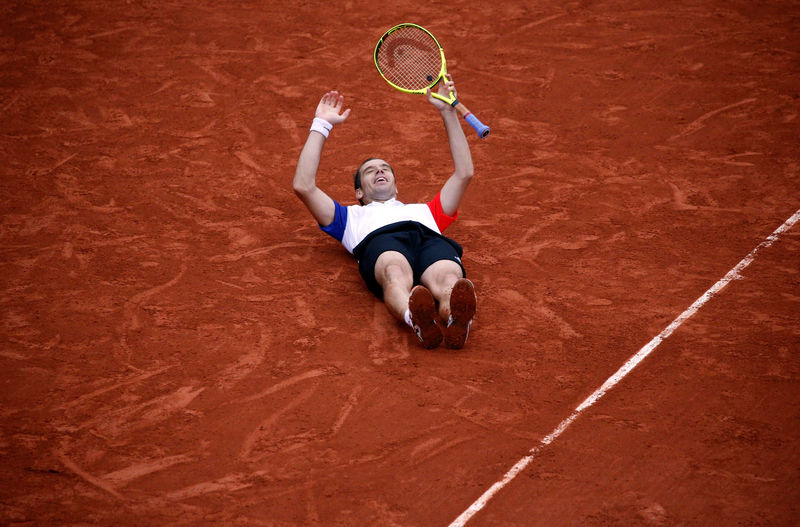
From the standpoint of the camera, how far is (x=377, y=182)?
272 inches

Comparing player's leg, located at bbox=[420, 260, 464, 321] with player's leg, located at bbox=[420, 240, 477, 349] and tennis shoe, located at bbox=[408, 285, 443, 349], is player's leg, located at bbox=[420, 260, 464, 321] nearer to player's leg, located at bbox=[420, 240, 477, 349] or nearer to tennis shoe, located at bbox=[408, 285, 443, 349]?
player's leg, located at bbox=[420, 240, 477, 349]

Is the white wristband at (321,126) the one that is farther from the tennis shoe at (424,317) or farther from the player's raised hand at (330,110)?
the tennis shoe at (424,317)

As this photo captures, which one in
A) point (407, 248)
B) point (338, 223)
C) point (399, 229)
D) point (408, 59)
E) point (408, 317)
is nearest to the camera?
point (408, 317)

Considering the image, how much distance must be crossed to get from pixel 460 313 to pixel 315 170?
166 cm

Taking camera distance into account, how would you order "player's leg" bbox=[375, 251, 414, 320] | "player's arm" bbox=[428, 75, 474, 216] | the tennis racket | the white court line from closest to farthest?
the white court line
"player's leg" bbox=[375, 251, 414, 320]
"player's arm" bbox=[428, 75, 474, 216]
the tennis racket

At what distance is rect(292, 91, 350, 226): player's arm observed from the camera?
6539 millimetres

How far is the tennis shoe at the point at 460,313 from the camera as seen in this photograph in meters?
5.64

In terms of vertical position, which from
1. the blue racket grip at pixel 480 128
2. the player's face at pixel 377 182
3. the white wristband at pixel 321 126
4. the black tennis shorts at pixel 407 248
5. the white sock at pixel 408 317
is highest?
the white wristband at pixel 321 126

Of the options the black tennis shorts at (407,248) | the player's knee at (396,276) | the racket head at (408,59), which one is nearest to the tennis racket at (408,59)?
the racket head at (408,59)

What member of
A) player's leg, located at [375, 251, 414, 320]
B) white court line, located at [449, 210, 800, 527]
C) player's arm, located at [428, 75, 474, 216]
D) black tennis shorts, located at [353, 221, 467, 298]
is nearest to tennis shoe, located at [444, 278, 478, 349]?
player's leg, located at [375, 251, 414, 320]

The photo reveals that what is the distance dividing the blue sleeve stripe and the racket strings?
4.05ft

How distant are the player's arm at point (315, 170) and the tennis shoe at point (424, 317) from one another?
1278mm

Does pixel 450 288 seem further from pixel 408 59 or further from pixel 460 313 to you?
pixel 408 59

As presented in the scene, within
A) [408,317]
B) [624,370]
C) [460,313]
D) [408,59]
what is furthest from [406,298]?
[408,59]
